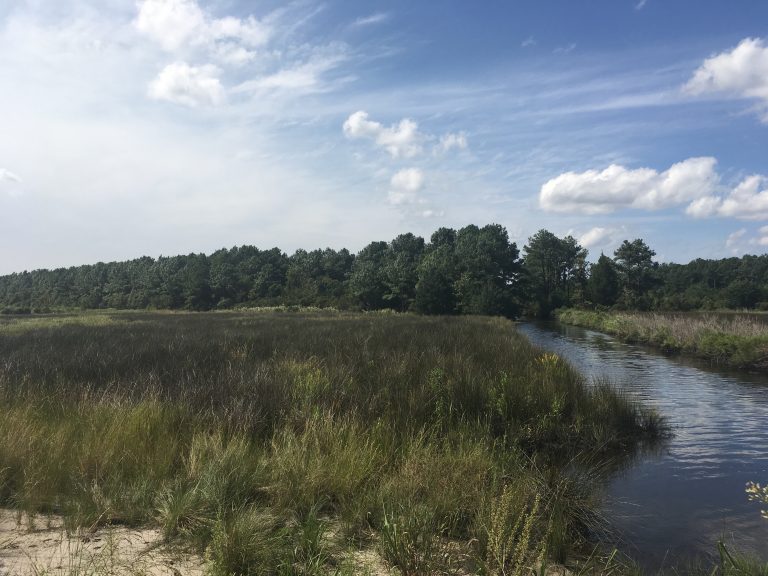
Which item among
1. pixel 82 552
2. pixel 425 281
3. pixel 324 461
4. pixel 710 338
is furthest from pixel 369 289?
pixel 82 552

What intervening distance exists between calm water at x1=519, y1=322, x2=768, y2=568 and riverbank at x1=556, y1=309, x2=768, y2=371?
5035 millimetres

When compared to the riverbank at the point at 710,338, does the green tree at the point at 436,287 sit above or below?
above

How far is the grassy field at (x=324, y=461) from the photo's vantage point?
354 centimetres

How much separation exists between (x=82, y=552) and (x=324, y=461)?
2.15 metres

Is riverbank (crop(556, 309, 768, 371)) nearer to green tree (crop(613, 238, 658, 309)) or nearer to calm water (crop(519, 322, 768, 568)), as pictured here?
calm water (crop(519, 322, 768, 568))

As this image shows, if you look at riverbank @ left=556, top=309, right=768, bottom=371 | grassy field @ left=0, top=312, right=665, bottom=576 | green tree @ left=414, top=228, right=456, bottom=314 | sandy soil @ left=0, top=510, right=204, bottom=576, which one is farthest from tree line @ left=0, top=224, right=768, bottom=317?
sandy soil @ left=0, top=510, right=204, bottom=576

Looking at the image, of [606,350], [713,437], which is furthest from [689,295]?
[713,437]

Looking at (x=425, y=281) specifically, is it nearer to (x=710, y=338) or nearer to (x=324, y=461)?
(x=710, y=338)

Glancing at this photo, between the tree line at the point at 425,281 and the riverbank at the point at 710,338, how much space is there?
2145 centimetres

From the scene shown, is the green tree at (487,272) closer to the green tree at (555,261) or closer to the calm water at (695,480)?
the green tree at (555,261)

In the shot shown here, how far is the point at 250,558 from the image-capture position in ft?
10.4

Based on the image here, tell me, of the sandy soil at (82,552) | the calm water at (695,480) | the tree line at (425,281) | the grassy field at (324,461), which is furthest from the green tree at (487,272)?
the sandy soil at (82,552)

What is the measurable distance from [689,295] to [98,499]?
78.4m

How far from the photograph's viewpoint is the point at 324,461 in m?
4.75
